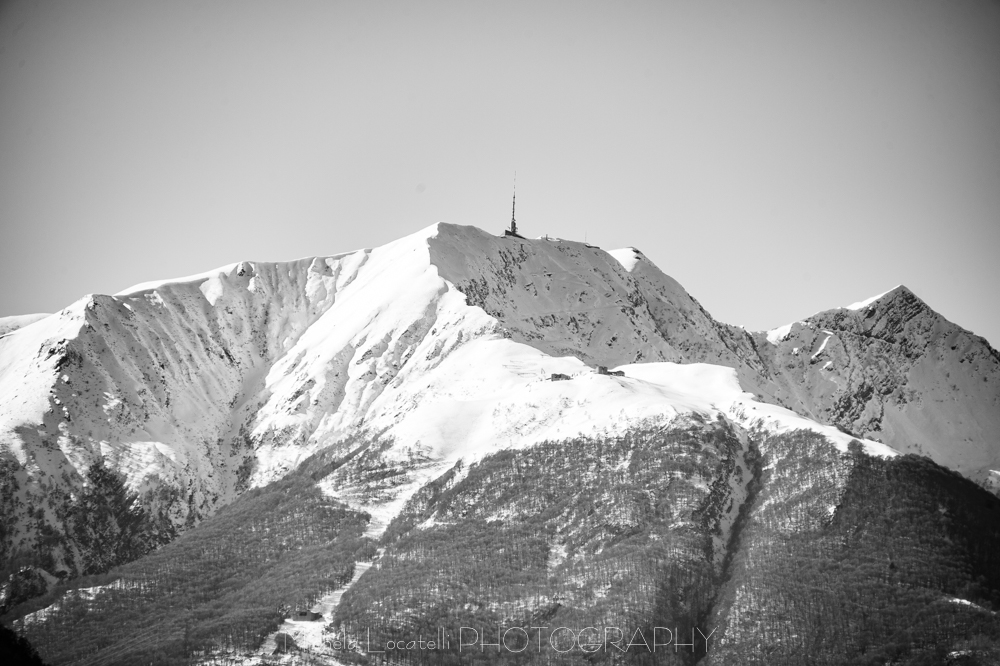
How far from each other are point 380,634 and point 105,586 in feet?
169

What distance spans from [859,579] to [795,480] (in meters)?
23.2

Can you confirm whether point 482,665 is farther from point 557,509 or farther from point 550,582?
point 557,509

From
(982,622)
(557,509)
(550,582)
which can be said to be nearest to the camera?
(982,622)

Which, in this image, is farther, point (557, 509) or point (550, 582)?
point (557, 509)

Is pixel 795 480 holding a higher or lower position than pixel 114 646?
higher

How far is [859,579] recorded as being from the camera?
554ft

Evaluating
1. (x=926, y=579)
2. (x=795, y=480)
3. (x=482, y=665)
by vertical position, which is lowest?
(x=482, y=665)

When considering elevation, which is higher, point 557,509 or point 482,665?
point 557,509

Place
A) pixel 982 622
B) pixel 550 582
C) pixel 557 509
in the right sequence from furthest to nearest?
pixel 557 509 < pixel 550 582 < pixel 982 622

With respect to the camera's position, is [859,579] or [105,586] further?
[105,586]

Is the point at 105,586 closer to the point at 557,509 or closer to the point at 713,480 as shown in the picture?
the point at 557,509

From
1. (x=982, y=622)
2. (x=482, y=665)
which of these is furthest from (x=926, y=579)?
(x=482, y=665)

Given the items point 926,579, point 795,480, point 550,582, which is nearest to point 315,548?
point 550,582

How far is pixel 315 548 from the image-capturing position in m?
191
